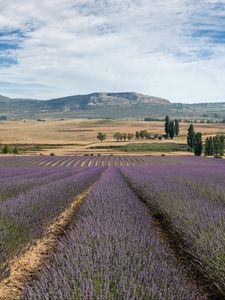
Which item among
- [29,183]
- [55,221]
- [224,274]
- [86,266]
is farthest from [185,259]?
[29,183]

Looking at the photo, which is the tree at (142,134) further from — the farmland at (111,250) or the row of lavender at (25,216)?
the farmland at (111,250)

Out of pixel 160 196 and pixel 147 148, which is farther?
pixel 147 148

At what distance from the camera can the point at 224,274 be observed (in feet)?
→ 11.4

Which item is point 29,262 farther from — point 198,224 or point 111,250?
point 198,224

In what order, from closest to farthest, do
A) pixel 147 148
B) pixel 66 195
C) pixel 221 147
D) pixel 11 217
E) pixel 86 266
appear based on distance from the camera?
pixel 86 266
pixel 11 217
pixel 66 195
pixel 221 147
pixel 147 148

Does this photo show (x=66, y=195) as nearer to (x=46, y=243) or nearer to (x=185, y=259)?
(x=46, y=243)

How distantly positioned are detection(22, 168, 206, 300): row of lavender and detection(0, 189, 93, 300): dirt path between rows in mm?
433

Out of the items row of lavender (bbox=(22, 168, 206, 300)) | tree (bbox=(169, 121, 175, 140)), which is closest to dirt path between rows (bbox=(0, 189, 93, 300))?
row of lavender (bbox=(22, 168, 206, 300))

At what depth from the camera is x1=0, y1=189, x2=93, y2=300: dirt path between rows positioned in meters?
3.98

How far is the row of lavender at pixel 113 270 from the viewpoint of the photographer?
8.45 ft

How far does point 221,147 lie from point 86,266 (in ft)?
190

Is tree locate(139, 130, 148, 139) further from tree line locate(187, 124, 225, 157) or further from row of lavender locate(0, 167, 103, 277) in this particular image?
row of lavender locate(0, 167, 103, 277)

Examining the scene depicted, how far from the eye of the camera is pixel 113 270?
3.07m

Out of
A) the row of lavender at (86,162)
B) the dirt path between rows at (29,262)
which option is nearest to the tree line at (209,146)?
the row of lavender at (86,162)
